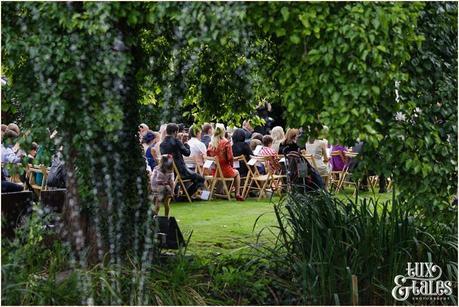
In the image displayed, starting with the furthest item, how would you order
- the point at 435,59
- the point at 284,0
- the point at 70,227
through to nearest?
the point at 70,227, the point at 435,59, the point at 284,0

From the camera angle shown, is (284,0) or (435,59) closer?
Result: (284,0)

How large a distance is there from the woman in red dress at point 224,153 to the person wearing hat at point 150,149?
42.6 inches

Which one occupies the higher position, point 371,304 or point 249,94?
point 249,94

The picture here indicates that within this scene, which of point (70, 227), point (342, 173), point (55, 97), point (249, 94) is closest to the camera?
point (55, 97)

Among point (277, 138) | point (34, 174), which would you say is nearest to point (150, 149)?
point (34, 174)

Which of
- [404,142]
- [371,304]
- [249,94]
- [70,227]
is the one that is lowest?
[371,304]

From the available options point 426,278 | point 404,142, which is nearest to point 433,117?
point 404,142

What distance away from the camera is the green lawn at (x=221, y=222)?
8883mm

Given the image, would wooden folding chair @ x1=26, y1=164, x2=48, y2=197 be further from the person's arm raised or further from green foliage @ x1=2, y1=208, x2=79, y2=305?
green foliage @ x1=2, y1=208, x2=79, y2=305

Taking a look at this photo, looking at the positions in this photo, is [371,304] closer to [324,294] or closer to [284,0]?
[324,294]

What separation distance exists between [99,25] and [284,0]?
124 cm

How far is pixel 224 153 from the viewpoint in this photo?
1392cm

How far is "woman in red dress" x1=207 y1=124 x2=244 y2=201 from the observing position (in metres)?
13.8

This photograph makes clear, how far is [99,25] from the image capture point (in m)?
5.38
